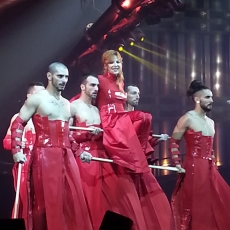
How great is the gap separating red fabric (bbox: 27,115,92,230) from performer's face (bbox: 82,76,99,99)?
0.53 meters

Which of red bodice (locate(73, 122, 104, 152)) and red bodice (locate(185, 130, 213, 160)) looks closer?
red bodice (locate(73, 122, 104, 152))

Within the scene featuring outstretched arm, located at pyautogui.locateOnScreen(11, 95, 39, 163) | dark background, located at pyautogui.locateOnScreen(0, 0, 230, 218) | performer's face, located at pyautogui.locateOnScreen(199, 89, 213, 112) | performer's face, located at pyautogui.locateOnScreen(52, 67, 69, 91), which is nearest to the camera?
outstretched arm, located at pyautogui.locateOnScreen(11, 95, 39, 163)

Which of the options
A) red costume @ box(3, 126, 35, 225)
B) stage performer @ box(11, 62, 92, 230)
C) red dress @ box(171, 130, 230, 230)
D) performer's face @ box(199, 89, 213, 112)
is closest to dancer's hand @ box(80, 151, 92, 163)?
stage performer @ box(11, 62, 92, 230)

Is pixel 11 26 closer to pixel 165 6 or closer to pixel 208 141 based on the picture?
pixel 165 6

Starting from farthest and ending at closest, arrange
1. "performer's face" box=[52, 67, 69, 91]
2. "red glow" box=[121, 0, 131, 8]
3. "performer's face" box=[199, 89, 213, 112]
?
"red glow" box=[121, 0, 131, 8] < "performer's face" box=[199, 89, 213, 112] < "performer's face" box=[52, 67, 69, 91]

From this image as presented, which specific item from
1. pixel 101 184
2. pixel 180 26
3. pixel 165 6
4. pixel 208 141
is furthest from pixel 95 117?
pixel 180 26

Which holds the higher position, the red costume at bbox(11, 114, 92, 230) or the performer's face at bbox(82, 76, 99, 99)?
the performer's face at bbox(82, 76, 99, 99)

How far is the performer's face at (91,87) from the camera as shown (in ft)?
11.8

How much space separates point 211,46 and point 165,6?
188cm

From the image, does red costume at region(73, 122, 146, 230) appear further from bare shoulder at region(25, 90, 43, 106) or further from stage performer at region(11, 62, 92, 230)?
bare shoulder at region(25, 90, 43, 106)

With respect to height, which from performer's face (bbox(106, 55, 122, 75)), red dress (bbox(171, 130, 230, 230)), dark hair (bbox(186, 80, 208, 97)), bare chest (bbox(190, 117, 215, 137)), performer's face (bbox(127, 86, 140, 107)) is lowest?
red dress (bbox(171, 130, 230, 230))

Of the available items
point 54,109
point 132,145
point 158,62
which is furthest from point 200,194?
point 158,62

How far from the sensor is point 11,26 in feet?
15.1

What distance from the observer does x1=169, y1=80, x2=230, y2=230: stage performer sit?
373 cm
